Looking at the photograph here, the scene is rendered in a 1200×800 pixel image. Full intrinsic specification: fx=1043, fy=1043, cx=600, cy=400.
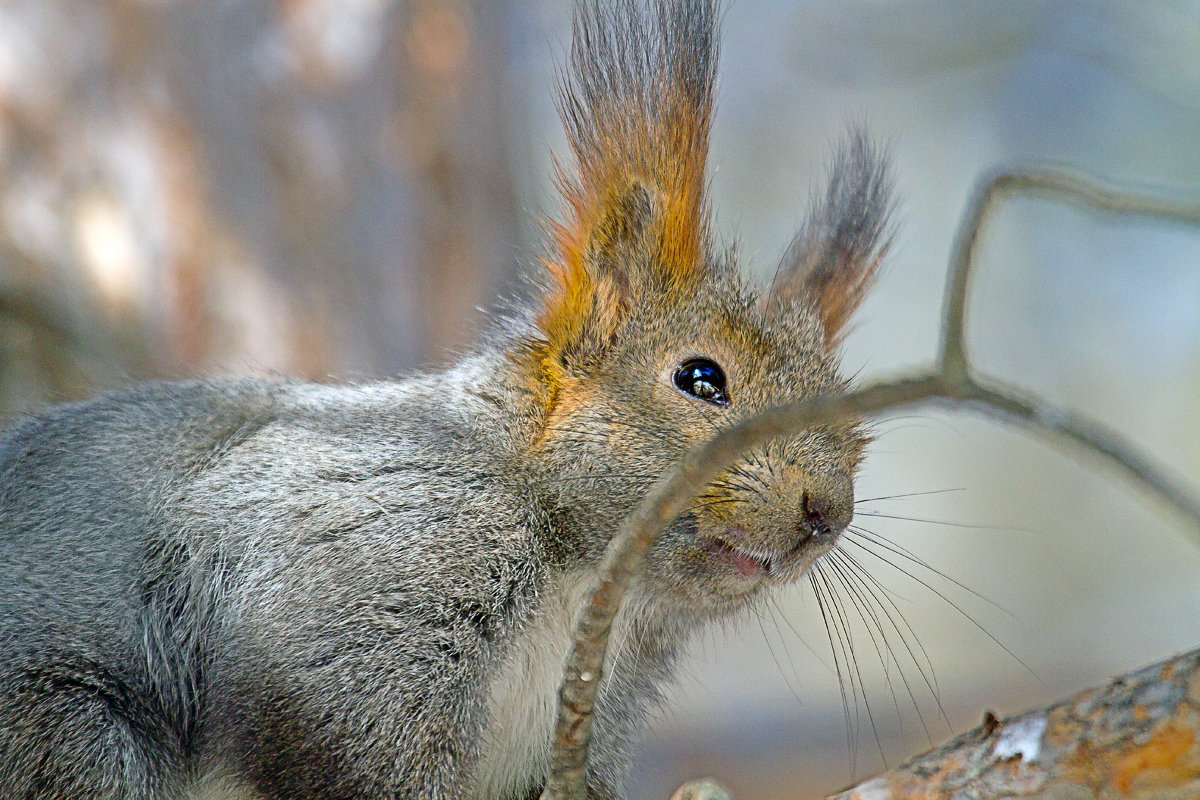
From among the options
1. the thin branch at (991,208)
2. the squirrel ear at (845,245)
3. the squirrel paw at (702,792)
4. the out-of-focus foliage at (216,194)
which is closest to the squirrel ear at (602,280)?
the squirrel ear at (845,245)

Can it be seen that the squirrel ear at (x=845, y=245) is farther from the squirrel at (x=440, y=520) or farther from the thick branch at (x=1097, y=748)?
the thick branch at (x=1097, y=748)

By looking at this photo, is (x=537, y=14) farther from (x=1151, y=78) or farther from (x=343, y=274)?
(x=1151, y=78)

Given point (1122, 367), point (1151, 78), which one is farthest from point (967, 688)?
point (1151, 78)

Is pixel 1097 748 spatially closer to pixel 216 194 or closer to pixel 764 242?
pixel 216 194

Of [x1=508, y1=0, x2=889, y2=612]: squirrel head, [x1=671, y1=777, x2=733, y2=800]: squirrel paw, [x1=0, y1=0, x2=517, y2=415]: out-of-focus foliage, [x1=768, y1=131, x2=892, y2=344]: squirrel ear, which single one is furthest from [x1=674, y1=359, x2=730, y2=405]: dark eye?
[x1=0, y1=0, x2=517, y2=415]: out-of-focus foliage

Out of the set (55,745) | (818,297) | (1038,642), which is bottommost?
(55,745)

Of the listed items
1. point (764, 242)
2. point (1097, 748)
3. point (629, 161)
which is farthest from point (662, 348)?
point (764, 242)
